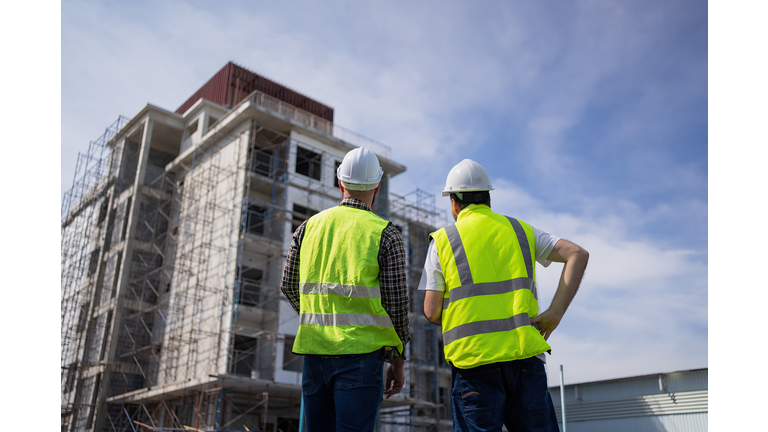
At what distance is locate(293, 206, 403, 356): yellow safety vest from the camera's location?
2455mm

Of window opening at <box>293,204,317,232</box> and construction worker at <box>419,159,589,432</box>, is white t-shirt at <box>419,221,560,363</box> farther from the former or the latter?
window opening at <box>293,204,317,232</box>

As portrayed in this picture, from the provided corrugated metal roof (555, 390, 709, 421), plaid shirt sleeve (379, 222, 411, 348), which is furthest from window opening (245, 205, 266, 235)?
plaid shirt sleeve (379, 222, 411, 348)

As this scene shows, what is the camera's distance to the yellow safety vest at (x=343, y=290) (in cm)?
246

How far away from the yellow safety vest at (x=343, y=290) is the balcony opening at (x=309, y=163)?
21427 mm

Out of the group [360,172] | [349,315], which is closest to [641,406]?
[360,172]

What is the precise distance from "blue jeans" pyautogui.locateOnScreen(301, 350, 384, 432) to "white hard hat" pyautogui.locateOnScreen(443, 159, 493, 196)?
99cm

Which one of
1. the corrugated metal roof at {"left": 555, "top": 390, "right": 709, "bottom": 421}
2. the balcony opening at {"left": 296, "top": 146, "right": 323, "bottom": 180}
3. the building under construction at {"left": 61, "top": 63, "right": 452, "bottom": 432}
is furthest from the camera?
the balcony opening at {"left": 296, "top": 146, "right": 323, "bottom": 180}

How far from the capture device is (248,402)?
2091cm

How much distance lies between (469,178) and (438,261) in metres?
0.52

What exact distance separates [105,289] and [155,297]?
2225 millimetres

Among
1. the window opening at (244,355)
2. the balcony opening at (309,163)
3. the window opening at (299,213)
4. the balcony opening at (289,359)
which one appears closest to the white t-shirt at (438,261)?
the balcony opening at (289,359)

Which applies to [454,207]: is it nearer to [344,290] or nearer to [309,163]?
[344,290]

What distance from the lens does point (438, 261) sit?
273 centimetres

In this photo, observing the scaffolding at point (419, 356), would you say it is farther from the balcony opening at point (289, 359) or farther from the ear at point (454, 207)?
the ear at point (454, 207)
